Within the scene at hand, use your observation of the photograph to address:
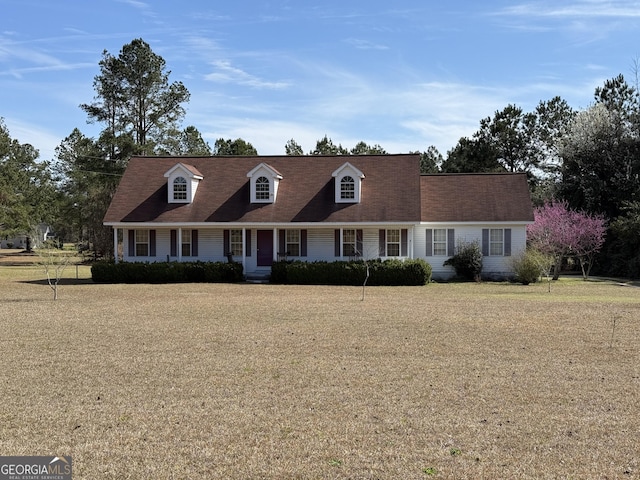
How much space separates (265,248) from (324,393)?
24.0 meters

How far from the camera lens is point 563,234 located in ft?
107

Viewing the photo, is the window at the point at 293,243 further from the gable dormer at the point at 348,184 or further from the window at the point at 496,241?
the window at the point at 496,241

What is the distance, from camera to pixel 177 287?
26734 mm

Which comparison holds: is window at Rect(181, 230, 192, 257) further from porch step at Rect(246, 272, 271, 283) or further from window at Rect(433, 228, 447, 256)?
window at Rect(433, 228, 447, 256)

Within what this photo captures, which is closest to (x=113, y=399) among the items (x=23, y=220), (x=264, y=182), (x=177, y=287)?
(x=177, y=287)

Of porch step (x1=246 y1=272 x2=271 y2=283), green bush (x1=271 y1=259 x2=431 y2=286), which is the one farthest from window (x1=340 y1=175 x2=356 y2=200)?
porch step (x1=246 y1=272 x2=271 y2=283)

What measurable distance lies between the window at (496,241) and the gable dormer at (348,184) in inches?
267

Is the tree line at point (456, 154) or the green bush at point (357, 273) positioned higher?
the tree line at point (456, 154)

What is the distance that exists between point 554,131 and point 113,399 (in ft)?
170

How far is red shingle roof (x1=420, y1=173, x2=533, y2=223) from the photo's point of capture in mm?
32188

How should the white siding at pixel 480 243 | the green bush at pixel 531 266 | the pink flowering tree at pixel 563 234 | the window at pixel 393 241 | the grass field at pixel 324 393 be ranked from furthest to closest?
the pink flowering tree at pixel 563 234
the white siding at pixel 480 243
the window at pixel 393 241
the green bush at pixel 531 266
the grass field at pixel 324 393

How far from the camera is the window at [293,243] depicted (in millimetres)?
32094

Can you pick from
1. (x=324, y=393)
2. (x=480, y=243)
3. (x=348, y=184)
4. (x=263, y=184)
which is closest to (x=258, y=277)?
(x=263, y=184)

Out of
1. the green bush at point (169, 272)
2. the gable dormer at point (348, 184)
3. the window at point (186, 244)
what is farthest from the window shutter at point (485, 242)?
the window at point (186, 244)
